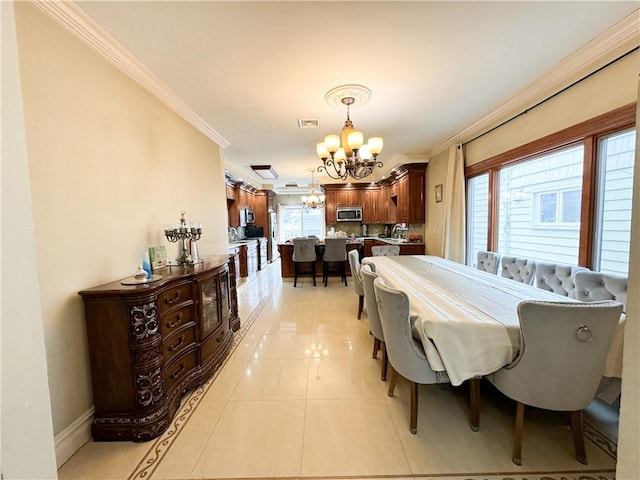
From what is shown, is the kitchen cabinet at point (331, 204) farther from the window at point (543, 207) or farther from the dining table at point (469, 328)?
the dining table at point (469, 328)

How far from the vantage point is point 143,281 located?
1.83m

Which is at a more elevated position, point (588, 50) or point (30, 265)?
point (588, 50)

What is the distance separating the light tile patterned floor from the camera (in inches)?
58.1

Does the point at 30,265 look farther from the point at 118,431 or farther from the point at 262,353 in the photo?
the point at 262,353

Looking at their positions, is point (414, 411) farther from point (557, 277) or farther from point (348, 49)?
point (348, 49)

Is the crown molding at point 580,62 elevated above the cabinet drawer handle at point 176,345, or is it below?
above

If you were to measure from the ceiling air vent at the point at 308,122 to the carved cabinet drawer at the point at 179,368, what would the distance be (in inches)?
115

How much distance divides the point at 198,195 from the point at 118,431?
2.45 meters

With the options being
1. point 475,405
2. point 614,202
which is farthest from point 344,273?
point 614,202

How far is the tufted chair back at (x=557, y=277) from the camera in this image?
216cm

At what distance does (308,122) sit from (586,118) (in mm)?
2817

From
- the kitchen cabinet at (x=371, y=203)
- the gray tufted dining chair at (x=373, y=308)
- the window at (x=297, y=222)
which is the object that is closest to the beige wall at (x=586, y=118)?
the gray tufted dining chair at (x=373, y=308)

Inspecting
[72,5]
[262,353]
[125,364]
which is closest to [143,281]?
[125,364]

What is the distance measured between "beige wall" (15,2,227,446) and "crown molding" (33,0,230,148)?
0.05 m
